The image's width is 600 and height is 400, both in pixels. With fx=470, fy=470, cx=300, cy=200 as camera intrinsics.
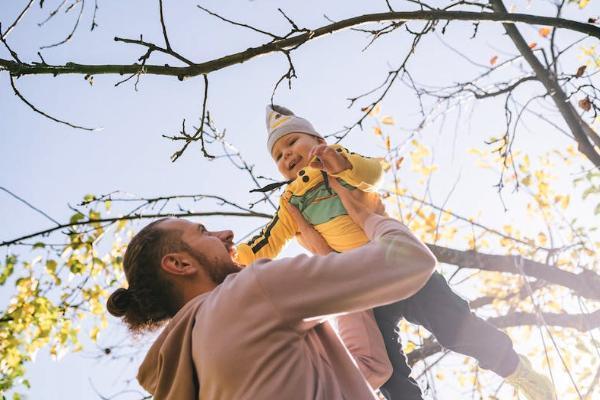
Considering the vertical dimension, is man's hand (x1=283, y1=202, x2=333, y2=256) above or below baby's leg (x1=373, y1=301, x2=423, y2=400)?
above

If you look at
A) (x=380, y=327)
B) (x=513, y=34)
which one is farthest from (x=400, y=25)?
(x=380, y=327)

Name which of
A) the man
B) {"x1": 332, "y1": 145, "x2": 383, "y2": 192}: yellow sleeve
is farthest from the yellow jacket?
the man

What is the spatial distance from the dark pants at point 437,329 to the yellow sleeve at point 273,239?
1.83 feet

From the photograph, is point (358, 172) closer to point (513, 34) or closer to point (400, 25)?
point (400, 25)

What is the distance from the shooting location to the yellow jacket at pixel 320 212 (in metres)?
2.01

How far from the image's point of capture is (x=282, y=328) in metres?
1.21

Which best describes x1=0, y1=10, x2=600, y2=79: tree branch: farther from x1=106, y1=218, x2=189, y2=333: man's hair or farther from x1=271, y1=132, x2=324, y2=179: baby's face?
x1=271, y1=132, x2=324, y2=179: baby's face

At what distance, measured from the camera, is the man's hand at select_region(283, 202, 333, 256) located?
7.31 ft

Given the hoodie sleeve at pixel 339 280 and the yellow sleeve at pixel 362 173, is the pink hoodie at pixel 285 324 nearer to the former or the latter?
the hoodie sleeve at pixel 339 280

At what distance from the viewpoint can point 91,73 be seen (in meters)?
1.34

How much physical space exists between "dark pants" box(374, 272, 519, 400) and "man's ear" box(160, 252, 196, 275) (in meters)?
0.98

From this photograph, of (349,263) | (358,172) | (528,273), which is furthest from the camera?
(528,273)

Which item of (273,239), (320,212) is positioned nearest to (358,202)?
(320,212)

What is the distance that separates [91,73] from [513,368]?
90.6 inches
